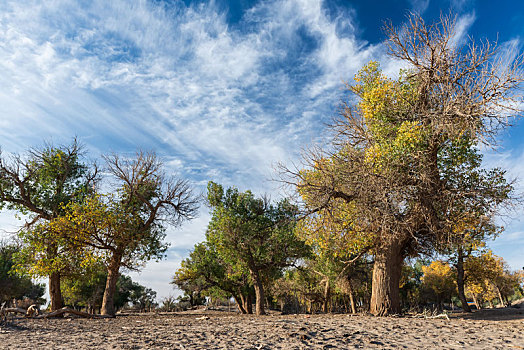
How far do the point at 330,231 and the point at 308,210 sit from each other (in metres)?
1.33

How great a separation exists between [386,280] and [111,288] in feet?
43.7

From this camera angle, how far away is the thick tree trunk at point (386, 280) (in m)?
11.7

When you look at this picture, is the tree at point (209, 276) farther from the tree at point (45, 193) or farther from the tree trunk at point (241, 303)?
the tree at point (45, 193)

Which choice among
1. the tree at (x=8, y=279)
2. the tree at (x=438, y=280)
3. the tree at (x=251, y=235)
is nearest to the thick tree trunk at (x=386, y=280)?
the tree at (x=251, y=235)

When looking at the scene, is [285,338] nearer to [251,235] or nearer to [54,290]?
[251,235]

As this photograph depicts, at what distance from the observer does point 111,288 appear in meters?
16.1

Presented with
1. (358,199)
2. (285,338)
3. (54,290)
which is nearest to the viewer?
(285,338)

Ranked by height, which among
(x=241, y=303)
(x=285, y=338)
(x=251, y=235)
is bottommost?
(x=241, y=303)

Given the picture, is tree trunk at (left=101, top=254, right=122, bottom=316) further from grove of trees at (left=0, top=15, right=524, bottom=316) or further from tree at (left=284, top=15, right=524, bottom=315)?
tree at (left=284, top=15, right=524, bottom=315)

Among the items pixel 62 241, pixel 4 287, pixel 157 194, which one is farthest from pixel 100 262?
pixel 4 287

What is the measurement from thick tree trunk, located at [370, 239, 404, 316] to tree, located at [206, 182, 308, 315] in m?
5.55

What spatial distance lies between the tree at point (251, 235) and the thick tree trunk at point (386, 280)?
5.55 meters

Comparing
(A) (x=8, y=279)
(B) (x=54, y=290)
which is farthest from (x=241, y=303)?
(A) (x=8, y=279)

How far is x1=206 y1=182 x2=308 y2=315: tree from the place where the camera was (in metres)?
17.2
